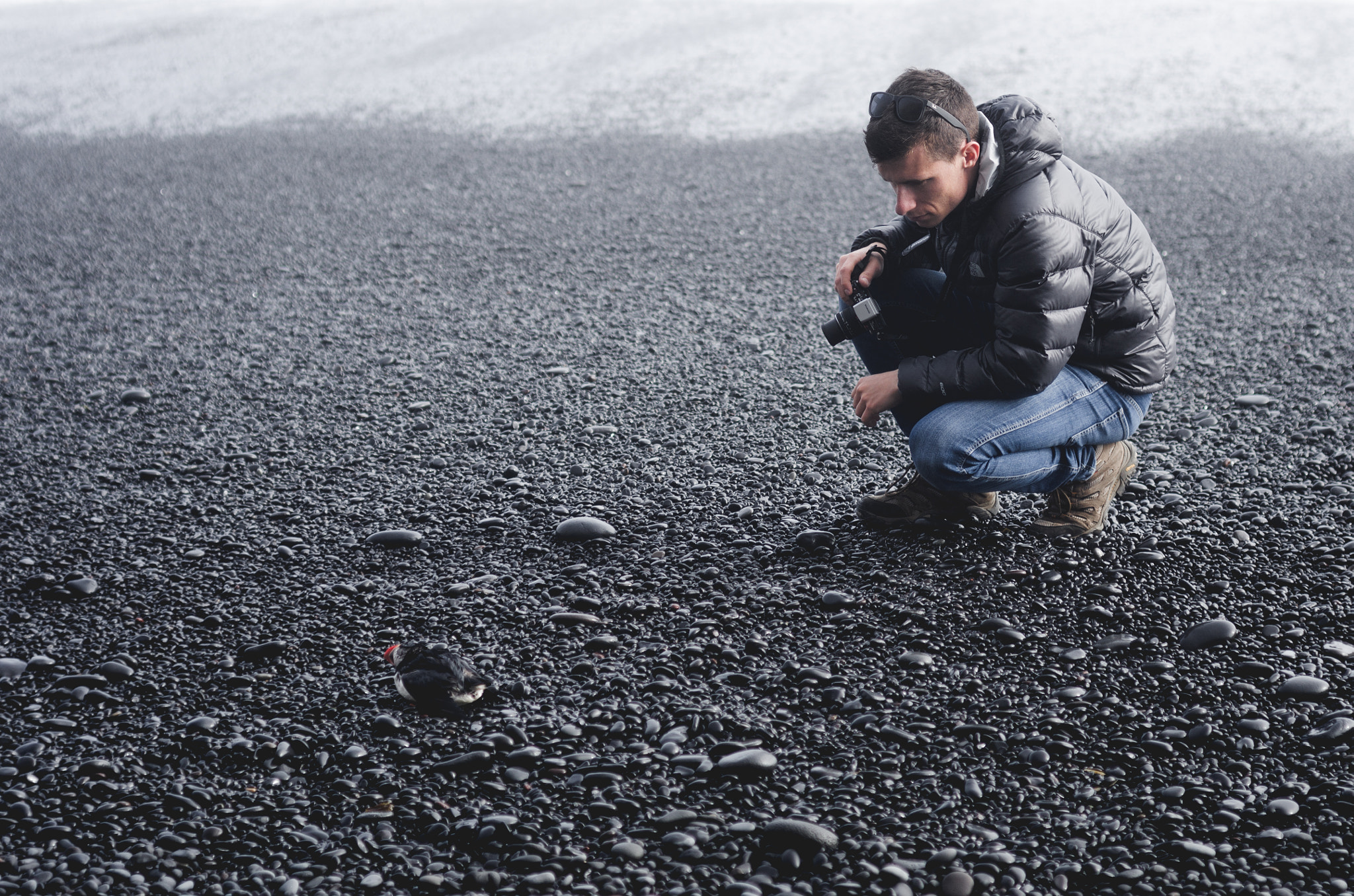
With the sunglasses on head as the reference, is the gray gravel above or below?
below

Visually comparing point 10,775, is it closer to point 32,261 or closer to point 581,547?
point 581,547

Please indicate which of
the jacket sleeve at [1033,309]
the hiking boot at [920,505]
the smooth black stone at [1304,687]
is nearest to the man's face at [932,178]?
the jacket sleeve at [1033,309]

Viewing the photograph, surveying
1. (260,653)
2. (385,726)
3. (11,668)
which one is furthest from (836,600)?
(11,668)

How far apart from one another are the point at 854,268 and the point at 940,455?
2.52 feet

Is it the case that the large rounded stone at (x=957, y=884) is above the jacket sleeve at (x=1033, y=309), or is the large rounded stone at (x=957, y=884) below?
below

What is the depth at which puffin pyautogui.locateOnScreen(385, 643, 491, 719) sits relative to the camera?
2.63m

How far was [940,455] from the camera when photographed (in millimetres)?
3021

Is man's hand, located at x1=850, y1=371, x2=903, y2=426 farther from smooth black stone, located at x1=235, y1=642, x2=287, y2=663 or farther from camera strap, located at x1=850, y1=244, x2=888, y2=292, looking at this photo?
smooth black stone, located at x1=235, y1=642, x2=287, y2=663

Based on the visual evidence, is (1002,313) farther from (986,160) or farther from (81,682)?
(81,682)

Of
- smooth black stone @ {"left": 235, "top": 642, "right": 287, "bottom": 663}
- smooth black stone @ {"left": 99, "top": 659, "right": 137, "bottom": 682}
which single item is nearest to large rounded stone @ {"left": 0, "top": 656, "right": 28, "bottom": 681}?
smooth black stone @ {"left": 99, "top": 659, "right": 137, "bottom": 682}

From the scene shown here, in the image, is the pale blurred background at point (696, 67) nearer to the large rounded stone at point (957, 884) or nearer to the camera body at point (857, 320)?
the camera body at point (857, 320)

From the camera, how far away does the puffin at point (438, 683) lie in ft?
8.63

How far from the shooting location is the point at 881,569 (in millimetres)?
3189

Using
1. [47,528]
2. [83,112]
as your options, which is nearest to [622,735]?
[47,528]
